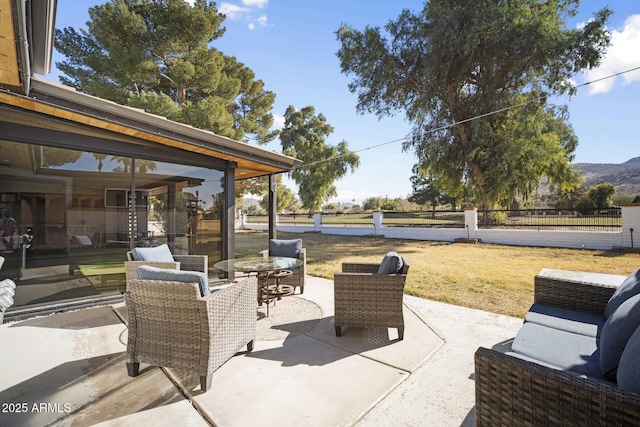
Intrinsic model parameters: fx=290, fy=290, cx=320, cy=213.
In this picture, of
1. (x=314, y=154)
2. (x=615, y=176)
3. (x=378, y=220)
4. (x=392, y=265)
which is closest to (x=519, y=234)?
(x=378, y=220)

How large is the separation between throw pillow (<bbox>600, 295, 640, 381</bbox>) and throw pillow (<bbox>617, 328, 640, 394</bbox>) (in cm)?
17

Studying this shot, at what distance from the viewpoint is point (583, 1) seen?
409 inches

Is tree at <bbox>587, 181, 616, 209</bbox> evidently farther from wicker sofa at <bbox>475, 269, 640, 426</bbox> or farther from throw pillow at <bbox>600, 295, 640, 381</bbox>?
throw pillow at <bbox>600, 295, 640, 381</bbox>

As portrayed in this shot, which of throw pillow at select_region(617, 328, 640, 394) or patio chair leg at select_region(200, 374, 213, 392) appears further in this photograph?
patio chair leg at select_region(200, 374, 213, 392)

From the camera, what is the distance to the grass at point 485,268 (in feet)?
13.1

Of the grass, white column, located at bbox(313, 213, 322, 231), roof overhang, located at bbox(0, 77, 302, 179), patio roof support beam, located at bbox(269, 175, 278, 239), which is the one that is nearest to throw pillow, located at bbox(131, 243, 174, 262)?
roof overhang, located at bbox(0, 77, 302, 179)

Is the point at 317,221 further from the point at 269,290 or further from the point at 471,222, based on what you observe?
the point at 269,290

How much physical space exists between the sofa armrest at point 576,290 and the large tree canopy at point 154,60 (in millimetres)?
9223

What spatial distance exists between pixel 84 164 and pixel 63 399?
3636mm

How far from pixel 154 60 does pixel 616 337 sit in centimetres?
1250

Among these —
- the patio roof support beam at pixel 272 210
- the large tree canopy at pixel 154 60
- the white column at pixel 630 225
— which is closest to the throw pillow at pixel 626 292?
the patio roof support beam at pixel 272 210

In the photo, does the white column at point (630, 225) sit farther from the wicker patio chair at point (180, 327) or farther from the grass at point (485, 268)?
the wicker patio chair at point (180, 327)

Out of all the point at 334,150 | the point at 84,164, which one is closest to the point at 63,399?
the point at 84,164

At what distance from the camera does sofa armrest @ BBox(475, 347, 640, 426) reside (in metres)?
0.92
